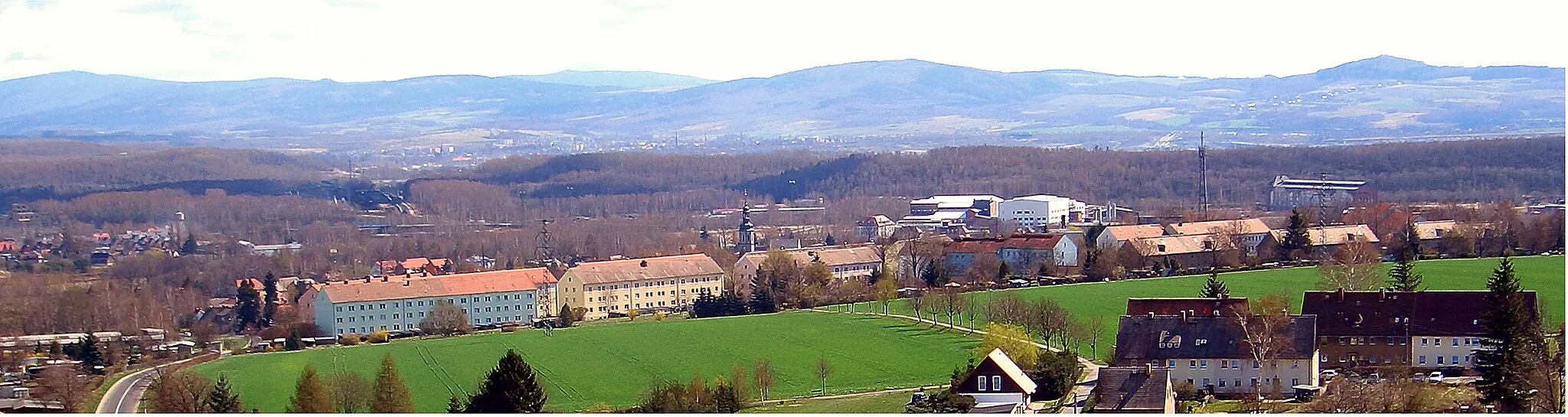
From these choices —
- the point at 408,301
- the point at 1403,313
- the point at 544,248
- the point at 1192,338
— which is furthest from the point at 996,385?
the point at 544,248

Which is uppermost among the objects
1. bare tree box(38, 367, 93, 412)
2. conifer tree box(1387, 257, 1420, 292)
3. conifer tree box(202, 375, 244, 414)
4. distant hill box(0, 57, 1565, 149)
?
distant hill box(0, 57, 1565, 149)

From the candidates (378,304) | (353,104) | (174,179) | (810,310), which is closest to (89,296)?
(378,304)

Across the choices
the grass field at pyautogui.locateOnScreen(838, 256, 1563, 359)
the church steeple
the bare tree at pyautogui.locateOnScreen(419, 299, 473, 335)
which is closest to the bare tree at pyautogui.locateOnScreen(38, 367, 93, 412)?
the bare tree at pyautogui.locateOnScreen(419, 299, 473, 335)

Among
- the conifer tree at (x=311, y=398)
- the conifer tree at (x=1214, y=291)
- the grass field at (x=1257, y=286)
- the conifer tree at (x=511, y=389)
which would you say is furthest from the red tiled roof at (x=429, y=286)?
the conifer tree at (x=511, y=389)

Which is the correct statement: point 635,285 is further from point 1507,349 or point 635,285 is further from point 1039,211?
point 1039,211

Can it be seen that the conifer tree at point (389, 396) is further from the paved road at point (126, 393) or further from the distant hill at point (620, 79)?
the distant hill at point (620, 79)

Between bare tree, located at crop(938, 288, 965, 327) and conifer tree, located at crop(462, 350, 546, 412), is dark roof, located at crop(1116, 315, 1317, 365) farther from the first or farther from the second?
conifer tree, located at crop(462, 350, 546, 412)

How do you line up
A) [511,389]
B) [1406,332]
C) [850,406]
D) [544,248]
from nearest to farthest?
[511,389] → [850,406] → [1406,332] → [544,248]
